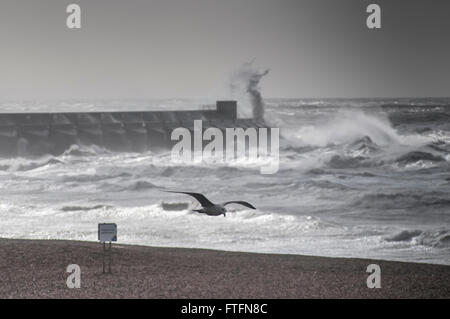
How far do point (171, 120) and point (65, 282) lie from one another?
30.0 meters

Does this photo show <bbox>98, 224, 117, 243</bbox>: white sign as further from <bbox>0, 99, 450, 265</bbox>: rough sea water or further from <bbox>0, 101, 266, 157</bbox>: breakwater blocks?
<bbox>0, 101, 266, 157</bbox>: breakwater blocks

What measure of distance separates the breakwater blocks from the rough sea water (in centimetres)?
83

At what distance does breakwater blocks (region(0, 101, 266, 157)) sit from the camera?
34.9 m

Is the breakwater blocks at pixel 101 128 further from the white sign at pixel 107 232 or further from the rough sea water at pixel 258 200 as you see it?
the white sign at pixel 107 232

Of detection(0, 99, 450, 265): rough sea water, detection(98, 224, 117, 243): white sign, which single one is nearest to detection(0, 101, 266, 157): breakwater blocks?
detection(0, 99, 450, 265): rough sea water

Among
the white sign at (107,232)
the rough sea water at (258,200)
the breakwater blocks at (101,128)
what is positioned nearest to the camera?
the white sign at (107,232)

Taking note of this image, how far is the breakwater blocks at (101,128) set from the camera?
3491cm

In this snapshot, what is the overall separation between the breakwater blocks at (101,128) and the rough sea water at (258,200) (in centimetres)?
83

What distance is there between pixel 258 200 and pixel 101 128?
60.2 ft

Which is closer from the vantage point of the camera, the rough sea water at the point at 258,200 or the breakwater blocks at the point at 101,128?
the rough sea water at the point at 258,200

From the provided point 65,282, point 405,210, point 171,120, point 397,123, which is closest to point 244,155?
point 171,120

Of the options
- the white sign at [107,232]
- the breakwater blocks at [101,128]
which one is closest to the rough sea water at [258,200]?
the breakwater blocks at [101,128]

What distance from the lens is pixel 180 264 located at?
1147cm
